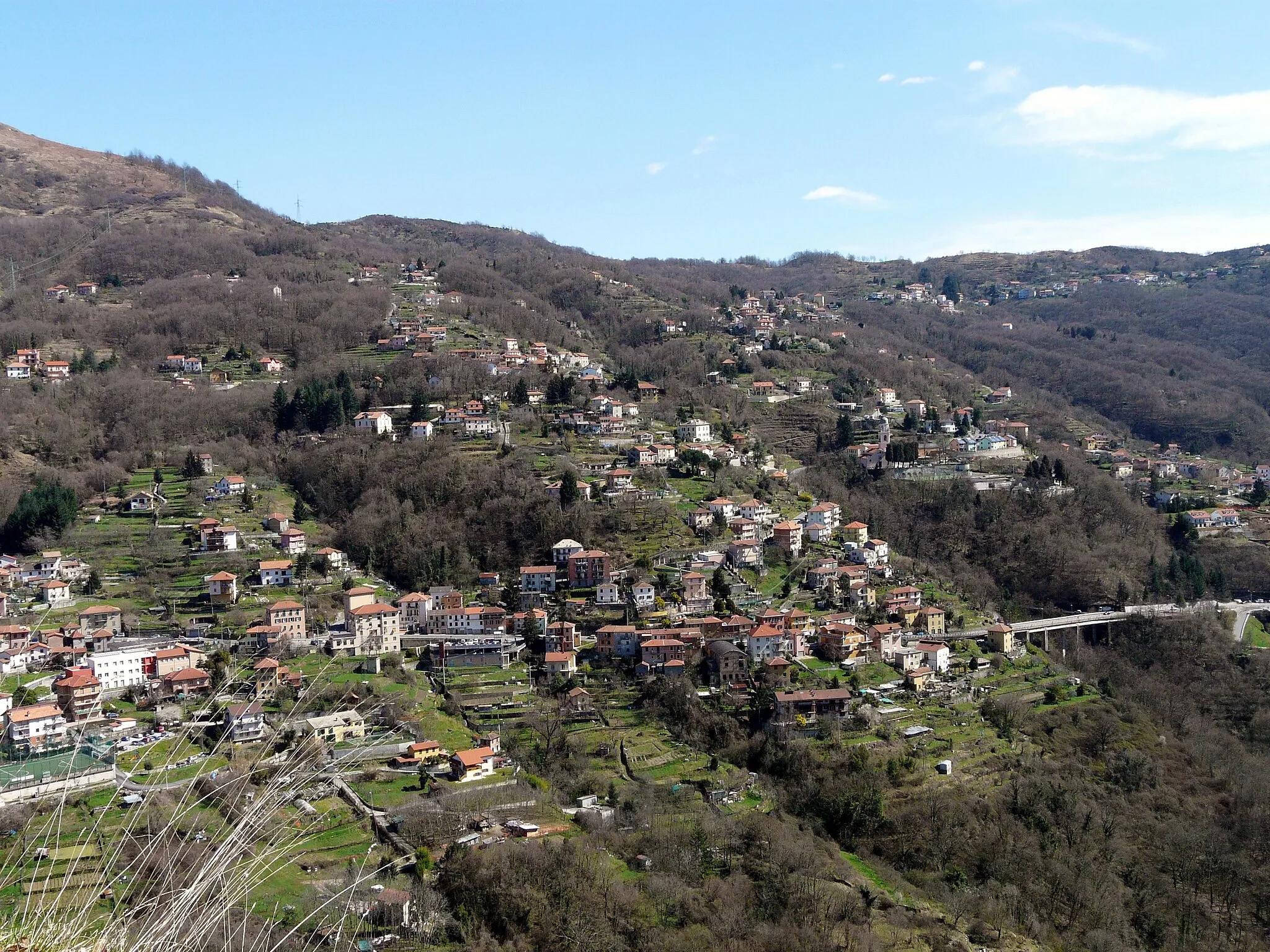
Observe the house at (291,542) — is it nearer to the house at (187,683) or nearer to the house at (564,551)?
the house at (564,551)

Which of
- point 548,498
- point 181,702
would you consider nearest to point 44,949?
point 181,702

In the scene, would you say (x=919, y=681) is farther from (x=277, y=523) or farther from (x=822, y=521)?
(x=277, y=523)

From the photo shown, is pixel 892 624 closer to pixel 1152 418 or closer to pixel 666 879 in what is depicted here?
pixel 666 879

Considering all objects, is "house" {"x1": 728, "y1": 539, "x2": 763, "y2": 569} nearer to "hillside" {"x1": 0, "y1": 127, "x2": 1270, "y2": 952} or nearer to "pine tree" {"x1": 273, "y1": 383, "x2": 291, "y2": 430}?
"hillside" {"x1": 0, "y1": 127, "x2": 1270, "y2": 952}

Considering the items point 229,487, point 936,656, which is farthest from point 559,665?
point 229,487

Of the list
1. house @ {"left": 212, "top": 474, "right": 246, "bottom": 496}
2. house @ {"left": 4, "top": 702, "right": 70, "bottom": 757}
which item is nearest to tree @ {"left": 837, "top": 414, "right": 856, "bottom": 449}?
house @ {"left": 212, "top": 474, "right": 246, "bottom": 496}
